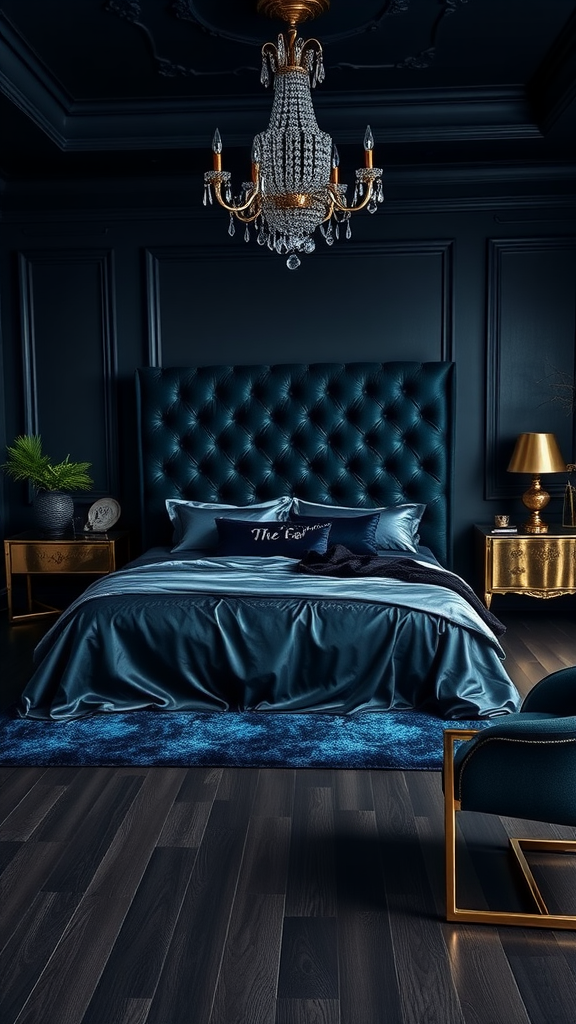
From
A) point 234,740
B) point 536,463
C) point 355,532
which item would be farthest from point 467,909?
point 536,463

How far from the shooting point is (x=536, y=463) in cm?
511

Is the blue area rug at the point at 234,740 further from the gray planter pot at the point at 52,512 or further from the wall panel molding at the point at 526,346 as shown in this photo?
the wall panel molding at the point at 526,346

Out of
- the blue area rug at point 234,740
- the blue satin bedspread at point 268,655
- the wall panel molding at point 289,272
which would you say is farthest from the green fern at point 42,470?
the blue area rug at point 234,740

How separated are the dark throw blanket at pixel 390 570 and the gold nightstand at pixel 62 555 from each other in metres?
1.32

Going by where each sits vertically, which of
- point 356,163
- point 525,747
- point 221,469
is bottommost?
point 525,747

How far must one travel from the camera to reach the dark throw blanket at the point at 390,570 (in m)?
4.18

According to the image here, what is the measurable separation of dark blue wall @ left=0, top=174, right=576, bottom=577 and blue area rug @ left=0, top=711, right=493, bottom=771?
7.24ft

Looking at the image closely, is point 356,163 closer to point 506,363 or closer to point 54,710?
point 506,363

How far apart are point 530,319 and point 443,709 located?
9.20ft

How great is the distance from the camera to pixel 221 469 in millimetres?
5457

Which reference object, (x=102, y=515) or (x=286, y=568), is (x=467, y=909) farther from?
(x=102, y=515)

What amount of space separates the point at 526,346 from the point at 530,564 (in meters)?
1.39

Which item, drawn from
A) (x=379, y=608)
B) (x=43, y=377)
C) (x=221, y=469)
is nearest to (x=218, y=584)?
(x=379, y=608)

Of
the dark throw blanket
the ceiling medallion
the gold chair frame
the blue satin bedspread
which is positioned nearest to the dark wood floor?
the gold chair frame
